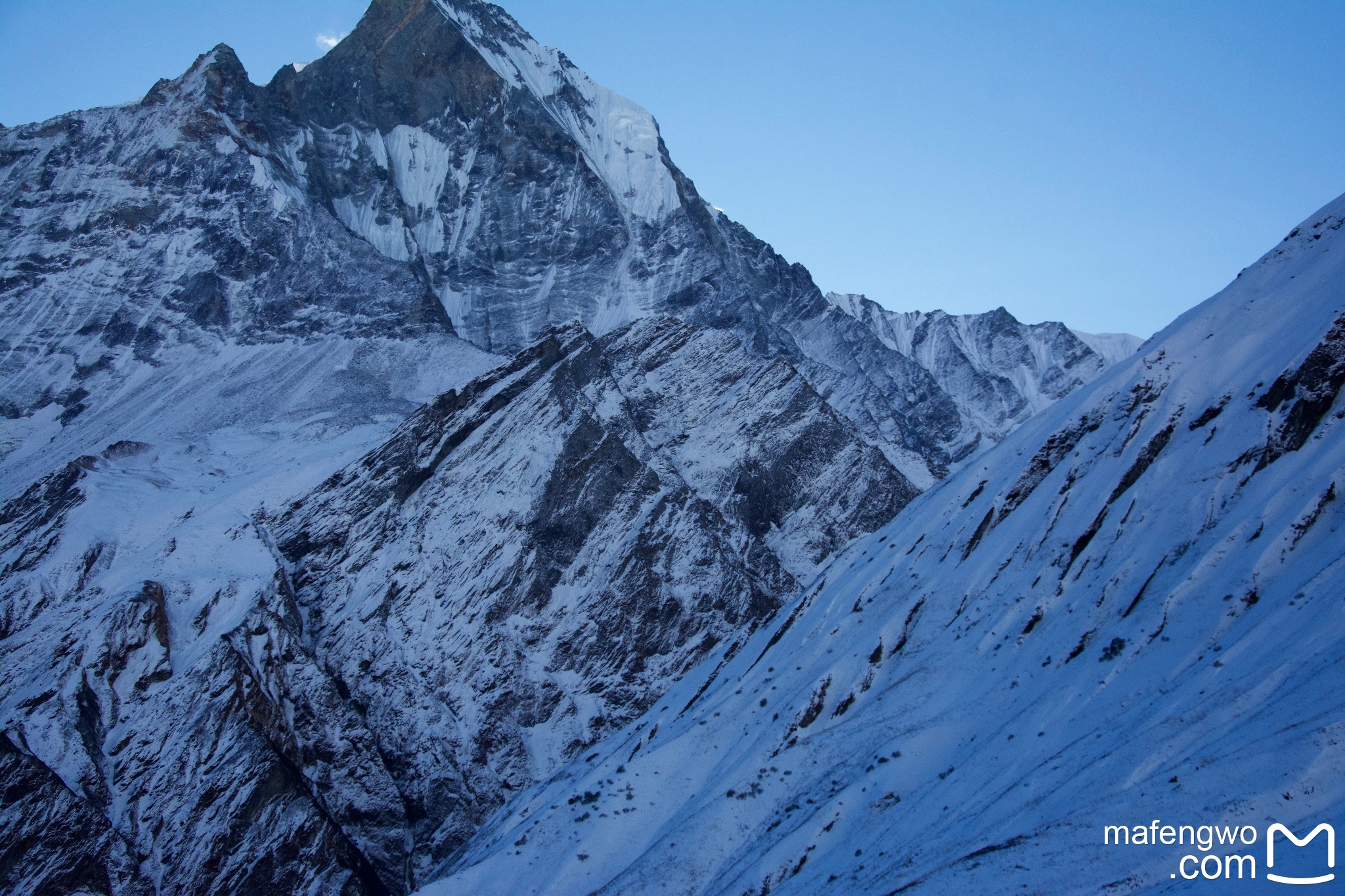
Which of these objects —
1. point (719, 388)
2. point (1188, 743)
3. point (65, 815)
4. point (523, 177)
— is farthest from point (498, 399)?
point (523, 177)

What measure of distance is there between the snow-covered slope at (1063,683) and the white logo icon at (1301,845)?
0.65 ft

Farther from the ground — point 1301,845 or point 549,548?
point 549,548

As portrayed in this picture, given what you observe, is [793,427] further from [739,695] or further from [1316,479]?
[1316,479]

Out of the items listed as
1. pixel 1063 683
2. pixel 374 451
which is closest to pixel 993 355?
pixel 374 451

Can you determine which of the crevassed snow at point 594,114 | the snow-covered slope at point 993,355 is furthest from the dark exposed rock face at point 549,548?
the snow-covered slope at point 993,355

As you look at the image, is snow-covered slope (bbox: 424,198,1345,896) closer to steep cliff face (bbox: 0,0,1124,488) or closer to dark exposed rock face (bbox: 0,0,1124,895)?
dark exposed rock face (bbox: 0,0,1124,895)

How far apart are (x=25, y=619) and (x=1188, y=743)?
5008 centimetres

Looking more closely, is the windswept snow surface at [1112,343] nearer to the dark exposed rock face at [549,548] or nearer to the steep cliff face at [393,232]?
the steep cliff face at [393,232]

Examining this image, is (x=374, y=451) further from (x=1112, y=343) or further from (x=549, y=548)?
(x=1112, y=343)

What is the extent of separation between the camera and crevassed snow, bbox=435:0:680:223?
116 meters

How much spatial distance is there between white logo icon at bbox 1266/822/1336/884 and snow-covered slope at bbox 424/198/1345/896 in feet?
0.65

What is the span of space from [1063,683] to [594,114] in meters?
121

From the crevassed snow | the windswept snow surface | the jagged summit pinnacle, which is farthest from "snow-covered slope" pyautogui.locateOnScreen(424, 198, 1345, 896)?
the windswept snow surface

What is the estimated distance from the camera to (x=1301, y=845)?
13.4 meters
